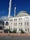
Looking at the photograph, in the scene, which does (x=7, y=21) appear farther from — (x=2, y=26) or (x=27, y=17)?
(x=27, y=17)

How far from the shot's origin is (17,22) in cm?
1464

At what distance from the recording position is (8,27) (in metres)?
14.7

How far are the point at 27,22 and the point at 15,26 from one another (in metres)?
1.18

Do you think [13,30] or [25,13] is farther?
[25,13]

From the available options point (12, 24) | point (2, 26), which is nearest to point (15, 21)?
point (12, 24)

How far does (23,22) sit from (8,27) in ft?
4.79

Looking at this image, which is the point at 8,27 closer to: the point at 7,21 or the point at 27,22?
the point at 7,21

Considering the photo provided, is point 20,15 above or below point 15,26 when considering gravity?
above

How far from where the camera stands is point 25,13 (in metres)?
15.4

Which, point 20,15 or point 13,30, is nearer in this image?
point 13,30

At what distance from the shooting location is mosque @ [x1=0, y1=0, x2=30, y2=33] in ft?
47.3

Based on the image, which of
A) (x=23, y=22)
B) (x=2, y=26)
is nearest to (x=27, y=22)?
(x=23, y=22)

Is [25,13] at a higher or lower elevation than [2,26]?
higher

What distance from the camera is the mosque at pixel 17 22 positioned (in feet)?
47.3
